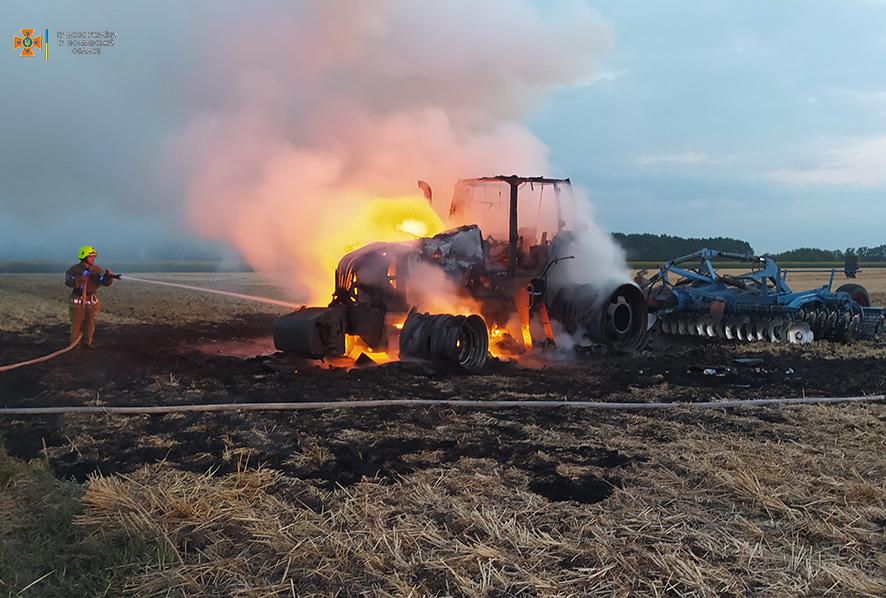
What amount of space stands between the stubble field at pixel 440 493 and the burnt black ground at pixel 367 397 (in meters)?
0.04

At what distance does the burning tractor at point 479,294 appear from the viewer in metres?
9.84

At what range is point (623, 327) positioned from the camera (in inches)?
478

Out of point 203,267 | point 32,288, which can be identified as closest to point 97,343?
point 32,288

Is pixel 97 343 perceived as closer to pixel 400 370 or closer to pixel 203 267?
pixel 400 370

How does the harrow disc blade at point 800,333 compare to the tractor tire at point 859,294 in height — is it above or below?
below

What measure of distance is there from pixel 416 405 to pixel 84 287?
6834 mm

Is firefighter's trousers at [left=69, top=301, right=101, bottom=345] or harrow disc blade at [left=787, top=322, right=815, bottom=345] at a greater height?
firefighter's trousers at [left=69, top=301, right=101, bottom=345]

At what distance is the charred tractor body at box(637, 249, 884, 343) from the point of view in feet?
43.2

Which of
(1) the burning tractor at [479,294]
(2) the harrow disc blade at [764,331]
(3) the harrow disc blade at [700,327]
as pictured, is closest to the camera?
(1) the burning tractor at [479,294]

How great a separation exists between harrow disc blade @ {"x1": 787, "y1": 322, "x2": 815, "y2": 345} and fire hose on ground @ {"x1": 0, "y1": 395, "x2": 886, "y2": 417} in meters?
5.45

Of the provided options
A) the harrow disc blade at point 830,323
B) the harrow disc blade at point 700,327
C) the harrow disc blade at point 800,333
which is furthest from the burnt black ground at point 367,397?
the harrow disc blade at point 700,327

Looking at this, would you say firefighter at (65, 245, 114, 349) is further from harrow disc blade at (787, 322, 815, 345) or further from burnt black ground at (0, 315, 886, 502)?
harrow disc blade at (787, 322, 815, 345)

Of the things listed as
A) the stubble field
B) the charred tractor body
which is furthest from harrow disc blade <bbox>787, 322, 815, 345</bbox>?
the stubble field

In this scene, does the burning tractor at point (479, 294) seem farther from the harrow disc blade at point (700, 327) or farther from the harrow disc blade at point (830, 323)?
the harrow disc blade at point (830, 323)
